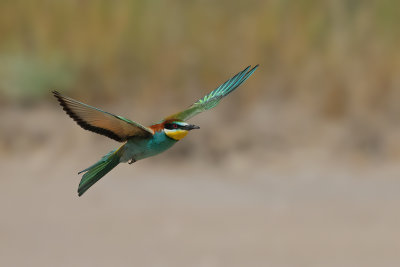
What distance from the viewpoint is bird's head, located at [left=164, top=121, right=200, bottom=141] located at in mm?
868

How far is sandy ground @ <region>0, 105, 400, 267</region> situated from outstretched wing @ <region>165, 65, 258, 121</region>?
2351mm

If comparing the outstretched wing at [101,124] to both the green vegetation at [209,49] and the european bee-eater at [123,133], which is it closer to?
the european bee-eater at [123,133]

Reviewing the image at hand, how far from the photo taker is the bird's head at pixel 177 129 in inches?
34.2

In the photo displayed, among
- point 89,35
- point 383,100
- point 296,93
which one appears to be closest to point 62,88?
point 89,35

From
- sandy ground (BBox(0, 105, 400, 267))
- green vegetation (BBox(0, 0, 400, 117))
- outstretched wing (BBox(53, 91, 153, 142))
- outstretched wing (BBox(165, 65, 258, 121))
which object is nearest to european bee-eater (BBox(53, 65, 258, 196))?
outstretched wing (BBox(53, 91, 153, 142))

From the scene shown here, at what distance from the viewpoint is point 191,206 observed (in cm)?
389

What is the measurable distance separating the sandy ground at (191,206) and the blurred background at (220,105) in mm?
10

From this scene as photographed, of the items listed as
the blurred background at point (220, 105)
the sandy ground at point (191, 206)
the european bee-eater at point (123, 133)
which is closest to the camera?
the european bee-eater at point (123, 133)

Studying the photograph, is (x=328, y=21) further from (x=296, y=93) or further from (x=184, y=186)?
(x=184, y=186)

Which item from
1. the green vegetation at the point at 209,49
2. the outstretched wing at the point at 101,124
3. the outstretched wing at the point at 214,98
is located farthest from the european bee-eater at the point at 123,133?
the green vegetation at the point at 209,49

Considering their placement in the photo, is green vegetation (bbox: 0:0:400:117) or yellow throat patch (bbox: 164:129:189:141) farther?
green vegetation (bbox: 0:0:400:117)

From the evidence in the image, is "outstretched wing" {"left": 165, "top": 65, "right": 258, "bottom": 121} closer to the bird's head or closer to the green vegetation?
the bird's head

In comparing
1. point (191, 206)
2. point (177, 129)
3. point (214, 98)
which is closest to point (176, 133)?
point (177, 129)

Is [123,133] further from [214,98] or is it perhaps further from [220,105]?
[220,105]
